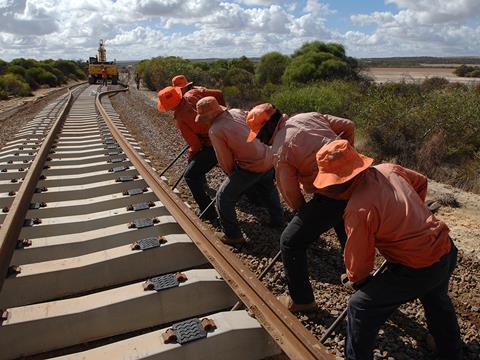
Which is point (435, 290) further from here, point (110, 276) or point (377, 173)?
point (110, 276)

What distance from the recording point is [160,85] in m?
27.2

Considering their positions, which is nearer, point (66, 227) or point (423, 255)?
point (423, 255)

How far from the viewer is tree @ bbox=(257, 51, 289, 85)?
25375mm

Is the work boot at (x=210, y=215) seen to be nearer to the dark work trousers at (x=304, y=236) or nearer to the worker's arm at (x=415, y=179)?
the dark work trousers at (x=304, y=236)

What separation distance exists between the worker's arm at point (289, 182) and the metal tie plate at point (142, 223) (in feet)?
4.42

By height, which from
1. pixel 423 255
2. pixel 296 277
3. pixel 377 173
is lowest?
pixel 296 277

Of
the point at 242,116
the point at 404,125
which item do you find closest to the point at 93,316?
the point at 242,116

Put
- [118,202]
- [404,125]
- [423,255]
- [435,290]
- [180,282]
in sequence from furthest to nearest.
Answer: [404,125] < [118,202] < [180,282] < [435,290] < [423,255]

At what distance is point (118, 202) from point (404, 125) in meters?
6.54

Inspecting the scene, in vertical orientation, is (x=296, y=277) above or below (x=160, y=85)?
below

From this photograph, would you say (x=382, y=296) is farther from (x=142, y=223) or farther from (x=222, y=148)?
(x=222, y=148)

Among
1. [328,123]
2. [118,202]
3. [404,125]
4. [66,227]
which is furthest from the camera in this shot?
[404,125]

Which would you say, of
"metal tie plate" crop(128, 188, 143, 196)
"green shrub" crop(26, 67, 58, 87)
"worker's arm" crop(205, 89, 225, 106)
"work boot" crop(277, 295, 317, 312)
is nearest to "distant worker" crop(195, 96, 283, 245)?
"metal tie plate" crop(128, 188, 143, 196)

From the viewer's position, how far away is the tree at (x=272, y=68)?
83.3 feet
